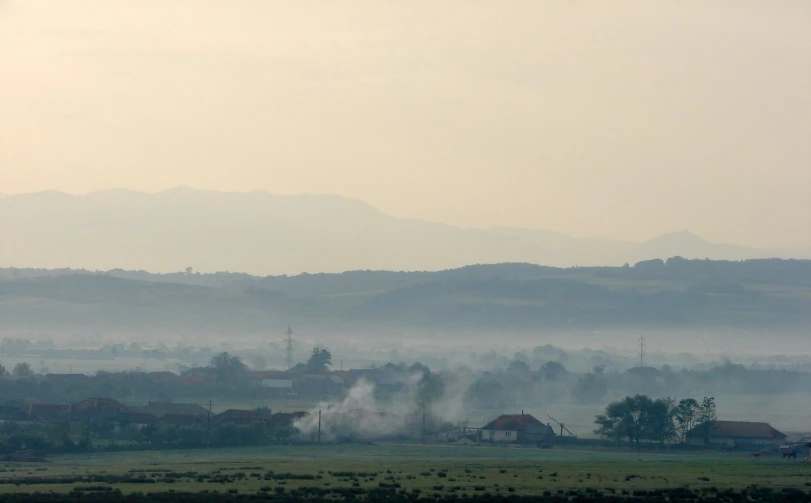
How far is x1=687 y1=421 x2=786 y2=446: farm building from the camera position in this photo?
435 ft

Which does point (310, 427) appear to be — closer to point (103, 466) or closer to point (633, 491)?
point (103, 466)

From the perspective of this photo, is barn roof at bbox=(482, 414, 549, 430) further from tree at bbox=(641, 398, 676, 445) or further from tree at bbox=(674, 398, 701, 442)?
tree at bbox=(674, 398, 701, 442)

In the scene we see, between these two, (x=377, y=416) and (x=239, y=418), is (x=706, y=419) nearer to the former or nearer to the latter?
(x=377, y=416)

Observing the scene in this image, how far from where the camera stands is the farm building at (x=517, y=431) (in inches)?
5404

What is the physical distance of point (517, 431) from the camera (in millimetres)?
138375

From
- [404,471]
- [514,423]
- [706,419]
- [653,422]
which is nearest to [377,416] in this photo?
[514,423]

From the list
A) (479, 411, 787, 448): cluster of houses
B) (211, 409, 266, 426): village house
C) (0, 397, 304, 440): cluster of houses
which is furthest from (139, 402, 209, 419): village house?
(479, 411, 787, 448): cluster of houses

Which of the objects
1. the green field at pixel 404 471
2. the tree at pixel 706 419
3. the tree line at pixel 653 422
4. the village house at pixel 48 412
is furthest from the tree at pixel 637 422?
the village house at pixel 48 412

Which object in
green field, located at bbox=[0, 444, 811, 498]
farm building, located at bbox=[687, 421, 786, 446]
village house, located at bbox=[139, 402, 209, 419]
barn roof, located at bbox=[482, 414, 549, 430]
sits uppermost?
village house, located at bbox=[139, 402, 209, 419]

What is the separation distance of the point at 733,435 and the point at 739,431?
1.16 meters

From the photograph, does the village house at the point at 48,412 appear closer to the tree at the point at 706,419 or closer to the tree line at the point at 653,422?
the tree line at the point at 653,422

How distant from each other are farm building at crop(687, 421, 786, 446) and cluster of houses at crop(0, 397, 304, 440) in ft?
120

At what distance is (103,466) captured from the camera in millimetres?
103875

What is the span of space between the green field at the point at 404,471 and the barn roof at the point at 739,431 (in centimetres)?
1128
